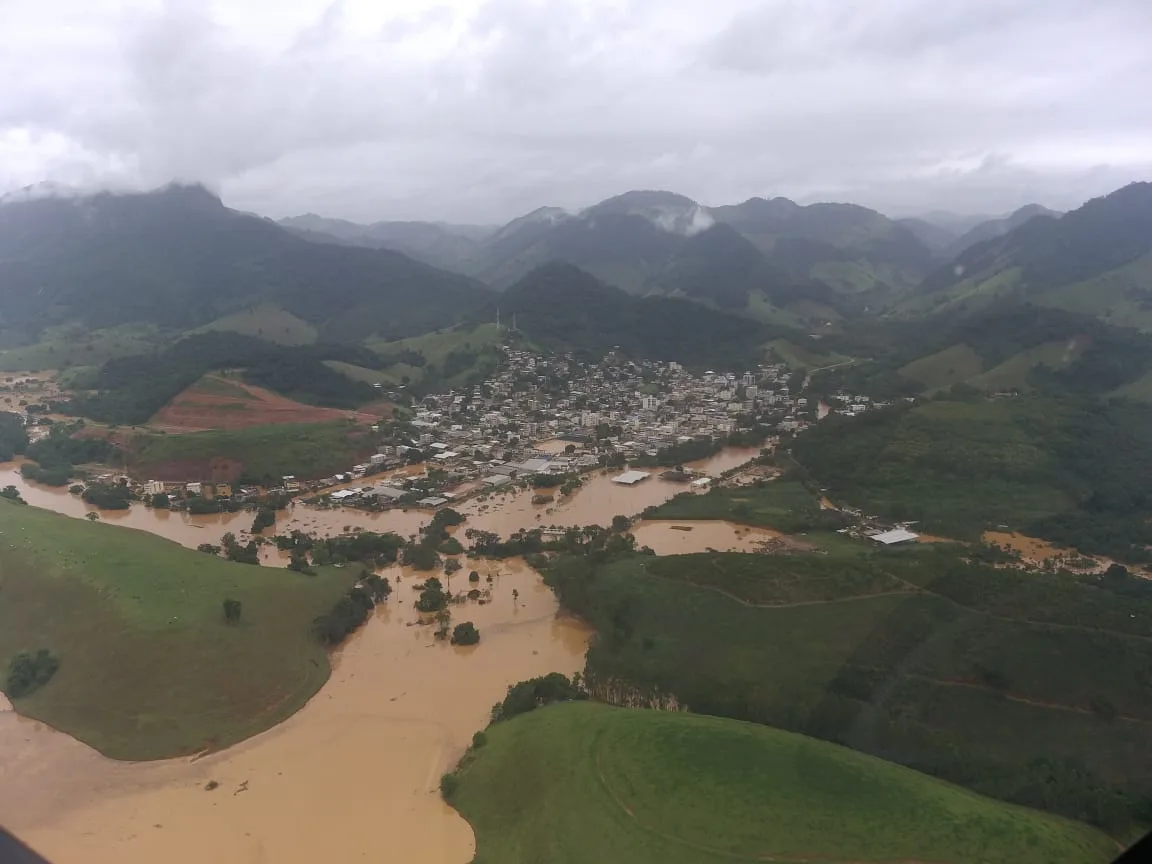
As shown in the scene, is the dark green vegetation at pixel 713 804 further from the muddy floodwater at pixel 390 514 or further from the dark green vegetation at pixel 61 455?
the dark green vegetation at pixel 61 455

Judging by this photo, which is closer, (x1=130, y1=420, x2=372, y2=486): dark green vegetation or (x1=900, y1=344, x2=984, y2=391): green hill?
(x1=130, y1=420, x2=372, y2=486): dark green vegetation

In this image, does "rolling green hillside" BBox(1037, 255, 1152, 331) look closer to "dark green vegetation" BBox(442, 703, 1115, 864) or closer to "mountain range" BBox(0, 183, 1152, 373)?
"mountain range" BBox(0, 183, 1152, 373)

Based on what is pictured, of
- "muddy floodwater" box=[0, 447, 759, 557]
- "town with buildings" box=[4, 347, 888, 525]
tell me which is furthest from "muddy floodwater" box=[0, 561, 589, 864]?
"town with buildings" box=[4, 347, 888, 525]

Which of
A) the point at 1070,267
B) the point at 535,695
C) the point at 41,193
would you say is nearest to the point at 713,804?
the point at 535,695

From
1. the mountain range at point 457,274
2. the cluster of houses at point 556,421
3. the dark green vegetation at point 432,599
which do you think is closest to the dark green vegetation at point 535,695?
the dark green vegetation at point 432,599

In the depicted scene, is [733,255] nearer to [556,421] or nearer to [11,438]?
[556,421]

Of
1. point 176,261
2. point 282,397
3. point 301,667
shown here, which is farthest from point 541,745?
point 176,261
